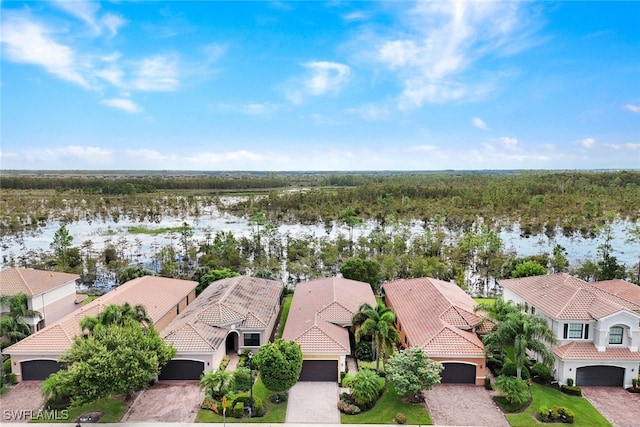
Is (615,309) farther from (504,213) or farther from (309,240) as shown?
(504,213)

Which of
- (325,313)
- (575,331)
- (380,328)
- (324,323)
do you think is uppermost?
(380,328)

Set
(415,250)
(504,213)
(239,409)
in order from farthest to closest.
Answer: (504,213) < (415,250) < (239,409)

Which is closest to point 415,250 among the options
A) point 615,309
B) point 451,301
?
point 451,301

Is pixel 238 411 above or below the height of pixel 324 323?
below

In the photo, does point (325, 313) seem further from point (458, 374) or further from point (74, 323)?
point (74, 323)

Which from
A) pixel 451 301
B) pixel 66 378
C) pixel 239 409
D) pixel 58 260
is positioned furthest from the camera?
pixel 58 260

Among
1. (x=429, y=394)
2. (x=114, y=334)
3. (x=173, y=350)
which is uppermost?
(x=114, y=334)

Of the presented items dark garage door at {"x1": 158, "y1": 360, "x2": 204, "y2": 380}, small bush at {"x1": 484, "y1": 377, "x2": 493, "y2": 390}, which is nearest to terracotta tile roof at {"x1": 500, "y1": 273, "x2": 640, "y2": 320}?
small bush at {"x1": 484, "y1": 377, "x2": 493, "y2": 390}

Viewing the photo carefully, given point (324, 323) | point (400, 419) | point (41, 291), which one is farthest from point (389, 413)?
point (41, 291)
